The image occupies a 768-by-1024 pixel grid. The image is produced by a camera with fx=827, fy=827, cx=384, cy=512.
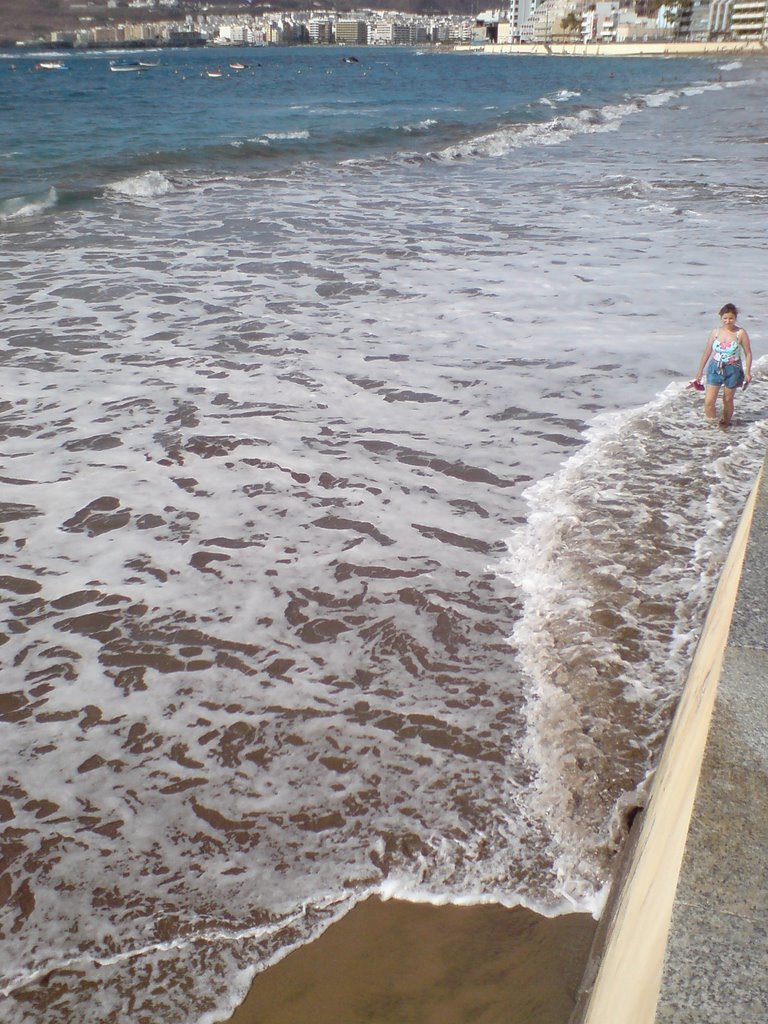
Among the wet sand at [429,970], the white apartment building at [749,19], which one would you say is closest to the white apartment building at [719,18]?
the white apartment building at [749,19]

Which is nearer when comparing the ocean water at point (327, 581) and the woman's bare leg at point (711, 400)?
the ocean water at point (327, 581)

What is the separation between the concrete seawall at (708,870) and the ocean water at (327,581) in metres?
0.71

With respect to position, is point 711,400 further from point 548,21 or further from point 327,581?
point 548,21

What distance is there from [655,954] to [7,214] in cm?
1758

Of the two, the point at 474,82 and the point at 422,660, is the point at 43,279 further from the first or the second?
the point at 474,82

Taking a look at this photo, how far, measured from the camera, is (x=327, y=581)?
4.52 m

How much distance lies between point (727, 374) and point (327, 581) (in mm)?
3711

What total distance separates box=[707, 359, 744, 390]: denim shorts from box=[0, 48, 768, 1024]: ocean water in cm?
37

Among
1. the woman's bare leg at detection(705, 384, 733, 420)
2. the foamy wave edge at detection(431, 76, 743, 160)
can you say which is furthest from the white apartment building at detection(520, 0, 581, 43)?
the woman's bare leg at detection(705, 384, 733, 420)

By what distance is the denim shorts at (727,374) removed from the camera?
6270 millimetres

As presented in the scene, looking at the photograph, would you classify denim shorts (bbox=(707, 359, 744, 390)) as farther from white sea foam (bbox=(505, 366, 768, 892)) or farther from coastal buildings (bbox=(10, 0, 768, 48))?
coastal buildings (bbox=(10, 0, 768, 48))

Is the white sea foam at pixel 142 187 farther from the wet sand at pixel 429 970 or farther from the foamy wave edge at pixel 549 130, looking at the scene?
the wet sand at pixel 429 970

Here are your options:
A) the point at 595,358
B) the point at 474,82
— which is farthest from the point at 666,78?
the point at 595,358

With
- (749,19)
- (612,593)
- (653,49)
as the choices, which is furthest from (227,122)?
(749,19)
